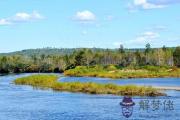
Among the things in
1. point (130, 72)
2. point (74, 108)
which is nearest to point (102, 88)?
point (74, 108)

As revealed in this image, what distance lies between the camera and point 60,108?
66062mm

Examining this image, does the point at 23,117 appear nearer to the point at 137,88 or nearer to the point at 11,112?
the point at 11,112

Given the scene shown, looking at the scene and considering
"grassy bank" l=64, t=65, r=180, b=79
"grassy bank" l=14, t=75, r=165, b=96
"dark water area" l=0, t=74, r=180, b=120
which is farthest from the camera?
"grassy bank" l=64, t=65, r=180, b=79

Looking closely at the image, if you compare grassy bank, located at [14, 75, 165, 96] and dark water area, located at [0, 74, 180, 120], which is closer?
dark water area, located at [0, 74, 180, 120]

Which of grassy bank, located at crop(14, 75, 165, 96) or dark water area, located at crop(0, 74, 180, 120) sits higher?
grassy bank, located at crop(14, 75, 165, 96)

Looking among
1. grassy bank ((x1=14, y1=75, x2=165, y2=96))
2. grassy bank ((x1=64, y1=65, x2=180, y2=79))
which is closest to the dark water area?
grassy bank ((x1=14, y1=75, x2=165, y2=96))

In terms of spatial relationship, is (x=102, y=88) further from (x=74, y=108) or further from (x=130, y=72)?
(x=130, y=72)

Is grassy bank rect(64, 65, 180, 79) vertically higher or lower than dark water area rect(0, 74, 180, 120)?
higher

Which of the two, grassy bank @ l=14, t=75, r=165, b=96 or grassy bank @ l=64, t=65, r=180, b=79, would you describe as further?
grassy bank @ l=64, t=65, r=180, b=79

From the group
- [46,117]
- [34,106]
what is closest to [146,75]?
[34,106]

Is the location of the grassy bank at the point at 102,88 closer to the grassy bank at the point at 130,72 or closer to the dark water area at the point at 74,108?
the dark water area at the point at 74,108

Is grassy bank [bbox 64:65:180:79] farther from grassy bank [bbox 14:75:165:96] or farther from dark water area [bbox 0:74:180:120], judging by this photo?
dark water area [bbox 0:74:180:120]

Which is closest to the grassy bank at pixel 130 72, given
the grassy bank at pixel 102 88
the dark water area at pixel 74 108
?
the grassy bank at pixel 102 88

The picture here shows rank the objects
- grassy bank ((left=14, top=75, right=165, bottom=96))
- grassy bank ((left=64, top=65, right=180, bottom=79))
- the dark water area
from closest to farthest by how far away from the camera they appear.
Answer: the dark water area
grassy bank ((left=14, top=75, right=165, bottom=96))
grassy bank ((left=64, top=65, right=180, bottom=79))
